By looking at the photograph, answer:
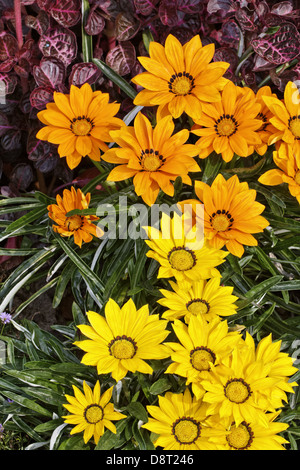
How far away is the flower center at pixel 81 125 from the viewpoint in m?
1.56

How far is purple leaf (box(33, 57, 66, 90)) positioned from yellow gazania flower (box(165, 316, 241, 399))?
0.83 m

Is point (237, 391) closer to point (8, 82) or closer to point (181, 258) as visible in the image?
point (181, 258)

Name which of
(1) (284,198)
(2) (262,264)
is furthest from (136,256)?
(1) (284,198)

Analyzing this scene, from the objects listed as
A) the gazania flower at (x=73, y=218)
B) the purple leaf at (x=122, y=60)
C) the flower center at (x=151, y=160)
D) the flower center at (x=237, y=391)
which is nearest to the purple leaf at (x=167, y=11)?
the purple leaf at (x=122, y=60)

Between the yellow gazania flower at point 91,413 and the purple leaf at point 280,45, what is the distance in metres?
0.99

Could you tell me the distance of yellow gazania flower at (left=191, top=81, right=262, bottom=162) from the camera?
4.91ft

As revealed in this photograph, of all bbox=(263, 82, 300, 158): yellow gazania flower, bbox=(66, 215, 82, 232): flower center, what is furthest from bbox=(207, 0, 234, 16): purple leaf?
bbox=(66, 215, 82, 232): flower center

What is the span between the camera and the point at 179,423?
55.4 inches

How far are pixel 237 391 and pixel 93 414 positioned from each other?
342mm

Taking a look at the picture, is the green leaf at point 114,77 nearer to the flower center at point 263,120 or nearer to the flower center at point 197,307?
the flower center at point 263,120

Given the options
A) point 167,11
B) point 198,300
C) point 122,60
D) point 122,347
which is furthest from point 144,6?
point 122,347

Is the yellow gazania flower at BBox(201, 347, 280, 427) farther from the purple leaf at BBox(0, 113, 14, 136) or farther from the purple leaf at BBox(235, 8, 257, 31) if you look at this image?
the purple leaf at BBox(0, 113, 14, 136)
